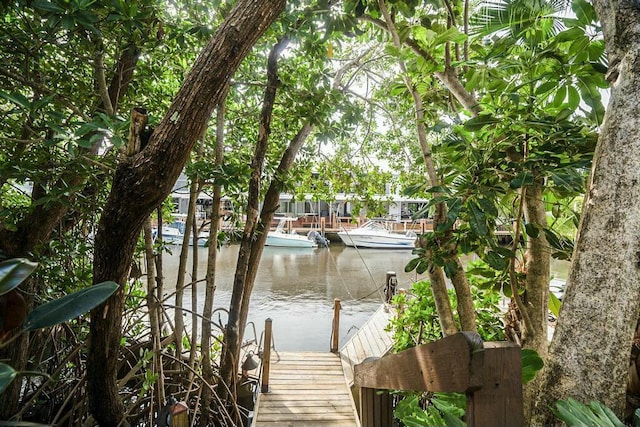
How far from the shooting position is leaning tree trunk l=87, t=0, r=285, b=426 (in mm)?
1026

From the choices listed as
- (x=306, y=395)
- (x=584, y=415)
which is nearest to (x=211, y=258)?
(x=584, y=415)

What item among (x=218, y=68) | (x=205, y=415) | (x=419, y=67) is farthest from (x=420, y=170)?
(x=205, y=415)

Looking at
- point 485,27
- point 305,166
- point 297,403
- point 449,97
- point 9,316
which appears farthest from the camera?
point 297,403

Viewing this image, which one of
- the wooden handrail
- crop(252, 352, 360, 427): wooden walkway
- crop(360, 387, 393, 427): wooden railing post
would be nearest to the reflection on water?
crop(252, 352, 360, 427): wooden walkway

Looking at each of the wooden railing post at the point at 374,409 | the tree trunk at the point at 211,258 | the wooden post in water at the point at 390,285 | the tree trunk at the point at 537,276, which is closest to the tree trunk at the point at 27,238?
the tree trunk at the point at 211,258

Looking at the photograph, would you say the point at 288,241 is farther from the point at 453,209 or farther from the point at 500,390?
the point at 500,390

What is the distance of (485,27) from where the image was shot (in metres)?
1.68

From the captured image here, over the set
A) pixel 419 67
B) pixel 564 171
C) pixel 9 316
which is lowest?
pixel 9 316

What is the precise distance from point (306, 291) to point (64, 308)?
907 cm

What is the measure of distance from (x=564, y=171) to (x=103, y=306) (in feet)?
5.49

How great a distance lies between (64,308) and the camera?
2.04 feet

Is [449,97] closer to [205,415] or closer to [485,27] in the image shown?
[485,27]

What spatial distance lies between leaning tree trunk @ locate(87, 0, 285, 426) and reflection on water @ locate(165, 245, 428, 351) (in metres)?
3.20

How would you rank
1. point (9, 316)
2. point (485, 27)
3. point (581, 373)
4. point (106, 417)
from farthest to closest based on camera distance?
1. point (485, 27)
2. point (106, 417)
3. point (581, 373)
4. point (9, 316)
